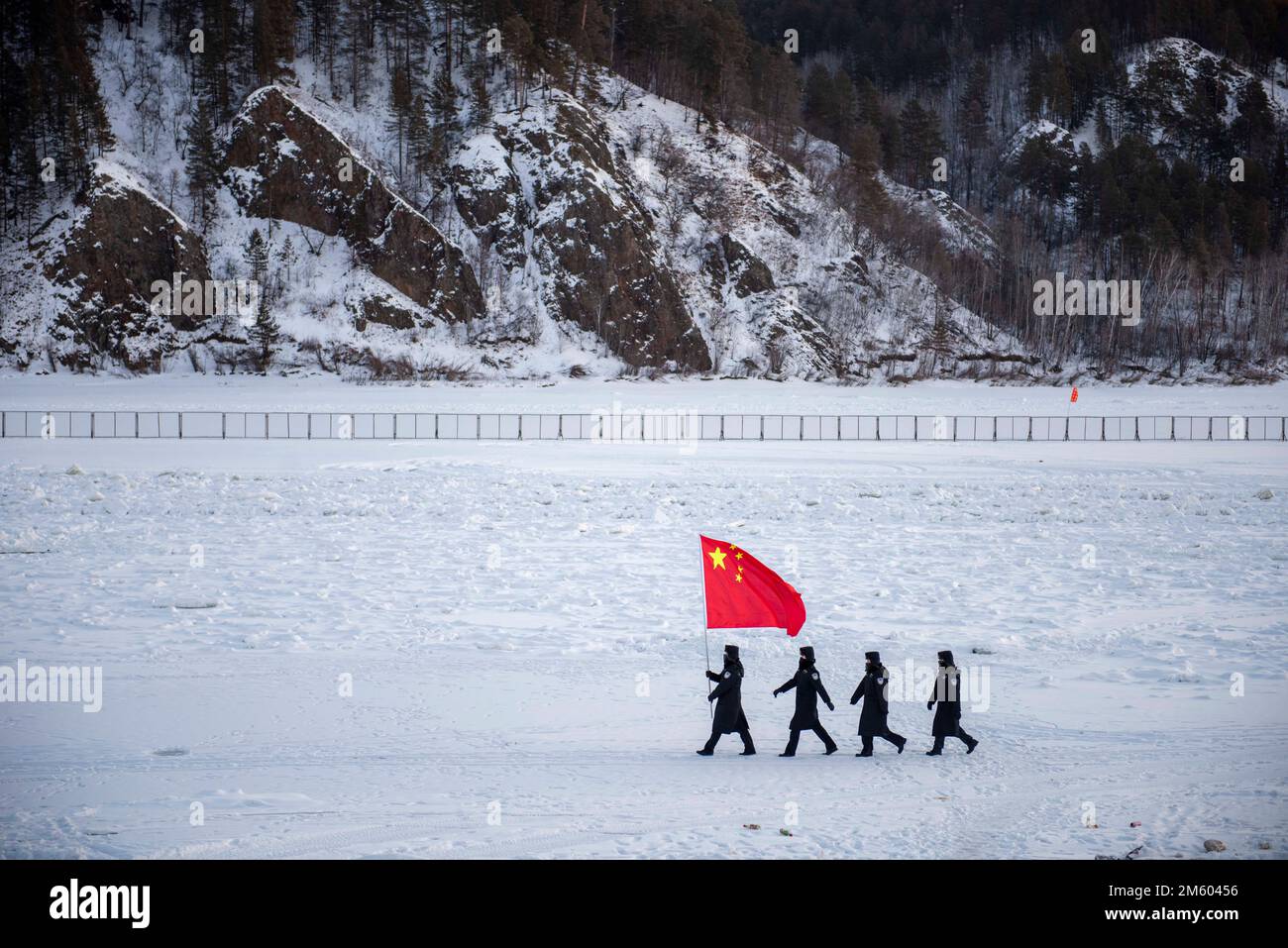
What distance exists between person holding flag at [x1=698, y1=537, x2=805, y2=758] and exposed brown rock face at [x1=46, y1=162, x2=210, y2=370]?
239ft

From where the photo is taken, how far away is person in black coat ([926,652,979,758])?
32.8 ft

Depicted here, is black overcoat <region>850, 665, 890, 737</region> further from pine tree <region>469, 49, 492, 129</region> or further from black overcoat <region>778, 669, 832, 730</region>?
pine tree <region>469, 49, 492, 129</region>

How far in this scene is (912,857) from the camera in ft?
25.4

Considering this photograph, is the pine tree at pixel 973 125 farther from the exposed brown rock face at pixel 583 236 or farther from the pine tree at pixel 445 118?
the pine tree at pixel 445 118

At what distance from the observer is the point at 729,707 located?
396 inches

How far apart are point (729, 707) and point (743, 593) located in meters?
1.19

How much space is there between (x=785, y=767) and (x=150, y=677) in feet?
25.3

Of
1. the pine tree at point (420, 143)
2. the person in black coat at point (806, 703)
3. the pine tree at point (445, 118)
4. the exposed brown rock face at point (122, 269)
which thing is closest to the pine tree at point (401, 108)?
the pine tree at point (420, 143)

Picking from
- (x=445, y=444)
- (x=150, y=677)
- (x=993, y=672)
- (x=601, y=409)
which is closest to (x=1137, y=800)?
(x=993, y=672)

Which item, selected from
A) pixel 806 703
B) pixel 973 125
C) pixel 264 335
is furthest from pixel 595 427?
pixel 973 125

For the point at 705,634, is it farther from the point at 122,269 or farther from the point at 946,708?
the point at 122,269

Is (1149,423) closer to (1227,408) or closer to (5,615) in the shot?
(1227,408)

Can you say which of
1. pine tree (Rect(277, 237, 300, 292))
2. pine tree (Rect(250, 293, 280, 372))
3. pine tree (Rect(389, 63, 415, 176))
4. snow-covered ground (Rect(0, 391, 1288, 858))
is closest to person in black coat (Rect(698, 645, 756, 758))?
snow-covered ground (Rect(0, 391, 1288, 858))

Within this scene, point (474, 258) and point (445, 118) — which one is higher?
point (445, 118)
